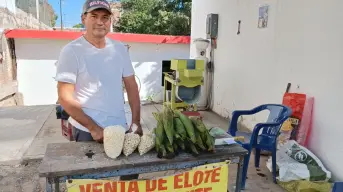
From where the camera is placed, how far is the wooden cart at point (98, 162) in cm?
121

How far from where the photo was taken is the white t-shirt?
1.44 m

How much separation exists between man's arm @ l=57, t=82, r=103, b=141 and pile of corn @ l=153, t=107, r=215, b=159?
351 millimetres

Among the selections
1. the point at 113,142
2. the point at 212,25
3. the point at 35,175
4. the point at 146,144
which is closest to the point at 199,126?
the point at 146,144

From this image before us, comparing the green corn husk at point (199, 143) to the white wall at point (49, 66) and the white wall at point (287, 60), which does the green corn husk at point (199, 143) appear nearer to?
the white wall at point (287, 60)

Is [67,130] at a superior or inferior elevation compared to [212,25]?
inferior

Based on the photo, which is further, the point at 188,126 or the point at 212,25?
the point at 212,25

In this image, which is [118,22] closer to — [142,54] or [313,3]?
[142,54]

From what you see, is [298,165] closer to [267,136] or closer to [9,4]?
[267,136]

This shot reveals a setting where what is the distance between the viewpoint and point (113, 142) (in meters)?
1.31

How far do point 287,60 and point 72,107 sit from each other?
2.74 m

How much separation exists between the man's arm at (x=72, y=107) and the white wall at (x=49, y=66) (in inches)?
228

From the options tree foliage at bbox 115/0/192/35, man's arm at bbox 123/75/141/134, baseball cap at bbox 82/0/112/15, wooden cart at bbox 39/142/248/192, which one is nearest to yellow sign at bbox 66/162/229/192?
wooden cart at bbox 39/142/248/192

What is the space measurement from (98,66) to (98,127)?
359mm

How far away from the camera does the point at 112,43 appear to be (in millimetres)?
1623
